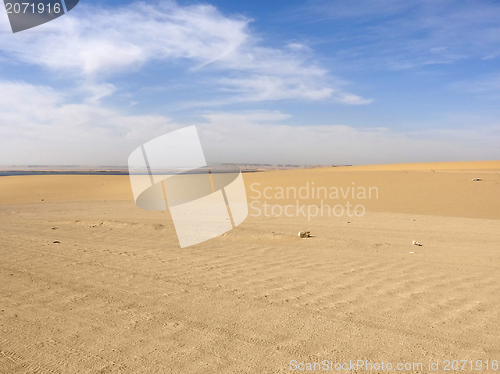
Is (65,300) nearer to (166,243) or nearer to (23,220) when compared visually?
(166,243)

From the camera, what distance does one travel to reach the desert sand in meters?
2.97

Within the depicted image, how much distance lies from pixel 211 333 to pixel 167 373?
0.71 metres

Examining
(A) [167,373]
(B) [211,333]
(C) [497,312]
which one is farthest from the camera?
(C) [497,312]

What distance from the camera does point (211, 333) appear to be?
3352 mm

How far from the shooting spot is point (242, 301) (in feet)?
13.7

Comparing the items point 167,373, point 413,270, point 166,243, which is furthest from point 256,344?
point 166,243

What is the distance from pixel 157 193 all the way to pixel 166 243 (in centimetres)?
1518

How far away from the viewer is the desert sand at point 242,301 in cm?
297

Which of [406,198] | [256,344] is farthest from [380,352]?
[406,198]

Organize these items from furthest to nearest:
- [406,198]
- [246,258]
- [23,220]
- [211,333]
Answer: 1. [406,198]
2. [23,220]
3. [246,258]
4. [211,333]

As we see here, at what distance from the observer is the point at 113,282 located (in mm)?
4832

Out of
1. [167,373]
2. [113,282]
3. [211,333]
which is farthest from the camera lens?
[113,282]

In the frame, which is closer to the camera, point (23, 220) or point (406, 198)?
point (23, 220)

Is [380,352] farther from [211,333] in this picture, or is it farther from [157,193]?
[157,193]
